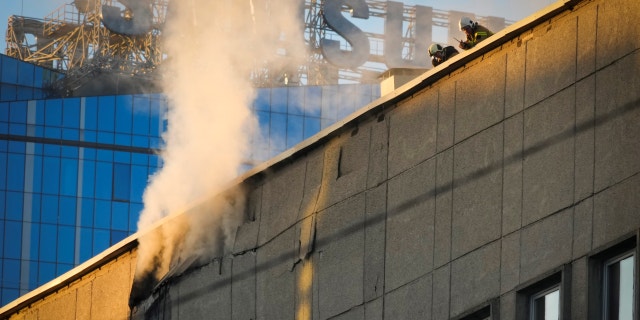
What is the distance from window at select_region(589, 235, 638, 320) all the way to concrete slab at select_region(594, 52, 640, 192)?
2.82ft

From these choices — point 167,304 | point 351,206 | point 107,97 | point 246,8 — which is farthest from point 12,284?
point 351,206

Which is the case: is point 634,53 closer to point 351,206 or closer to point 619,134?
point 619,134

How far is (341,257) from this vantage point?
3061cm

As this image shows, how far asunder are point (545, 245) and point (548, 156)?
3.99 ft

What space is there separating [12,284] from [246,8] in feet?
63.1

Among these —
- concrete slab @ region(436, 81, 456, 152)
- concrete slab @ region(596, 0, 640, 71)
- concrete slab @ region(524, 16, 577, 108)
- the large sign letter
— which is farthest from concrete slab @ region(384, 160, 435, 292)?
the large sign letter

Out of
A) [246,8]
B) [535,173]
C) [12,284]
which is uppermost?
[246,8]

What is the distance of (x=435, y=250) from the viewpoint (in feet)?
91.6

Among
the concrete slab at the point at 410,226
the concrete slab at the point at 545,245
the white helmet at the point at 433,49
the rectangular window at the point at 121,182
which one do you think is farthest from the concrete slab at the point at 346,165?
the rectangular window at the point at 121,182

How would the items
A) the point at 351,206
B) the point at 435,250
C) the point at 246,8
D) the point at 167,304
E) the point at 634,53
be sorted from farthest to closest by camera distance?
the point at 246,8
the point at 167,304
the point at 351,206
the point at 435,250
the point at 634,53

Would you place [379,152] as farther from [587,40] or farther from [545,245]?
[587,40]

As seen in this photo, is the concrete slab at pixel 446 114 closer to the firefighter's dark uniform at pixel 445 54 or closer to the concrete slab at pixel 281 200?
the firefighter's dark uniform at pixel 445 54

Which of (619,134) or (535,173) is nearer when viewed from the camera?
(619,134)

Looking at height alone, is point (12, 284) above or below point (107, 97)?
below
